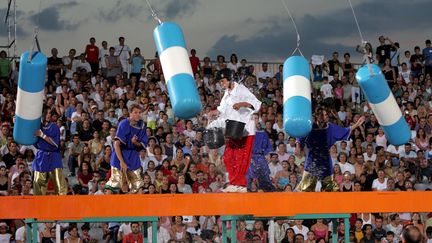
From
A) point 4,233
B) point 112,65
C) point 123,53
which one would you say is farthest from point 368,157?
point 4,233

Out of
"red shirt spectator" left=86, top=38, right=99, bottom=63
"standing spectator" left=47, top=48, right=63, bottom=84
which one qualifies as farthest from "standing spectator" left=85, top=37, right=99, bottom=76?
"standing spectator" left=47, top=48, right=63, bottom=84

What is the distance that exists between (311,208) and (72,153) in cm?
609

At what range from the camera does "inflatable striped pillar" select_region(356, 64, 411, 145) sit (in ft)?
37.3

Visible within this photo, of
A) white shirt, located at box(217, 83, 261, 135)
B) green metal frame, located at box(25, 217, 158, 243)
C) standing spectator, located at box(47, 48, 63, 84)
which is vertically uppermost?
standing spectator, located at box(47, 48, 63, 84)

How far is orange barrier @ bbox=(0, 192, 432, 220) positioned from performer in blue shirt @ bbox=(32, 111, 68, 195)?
64.7 inches

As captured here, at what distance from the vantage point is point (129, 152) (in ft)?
41.7

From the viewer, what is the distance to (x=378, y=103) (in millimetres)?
11562

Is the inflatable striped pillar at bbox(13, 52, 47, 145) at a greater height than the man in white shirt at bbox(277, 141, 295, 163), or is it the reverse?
the man in white shirt at bbox(277, 141, 295, 163)

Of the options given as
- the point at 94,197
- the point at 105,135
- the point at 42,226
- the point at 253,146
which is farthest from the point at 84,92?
the point at 94,197

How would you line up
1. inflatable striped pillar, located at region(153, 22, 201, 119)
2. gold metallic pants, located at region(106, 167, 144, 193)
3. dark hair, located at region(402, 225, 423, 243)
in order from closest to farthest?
dark hair, located at region(402, 225, 423, 243) < inflatable striped pillar, located at region(153, 22, 201, 119) < gold metallic pants, located at region(106, 167, 144, 193)

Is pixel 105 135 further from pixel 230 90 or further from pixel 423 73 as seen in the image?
pixel 423 73

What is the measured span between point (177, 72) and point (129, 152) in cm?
257

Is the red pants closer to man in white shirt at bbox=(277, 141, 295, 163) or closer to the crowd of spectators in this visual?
the crowd of spectators

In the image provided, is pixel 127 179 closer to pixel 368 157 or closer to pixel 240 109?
pixel 240 109
